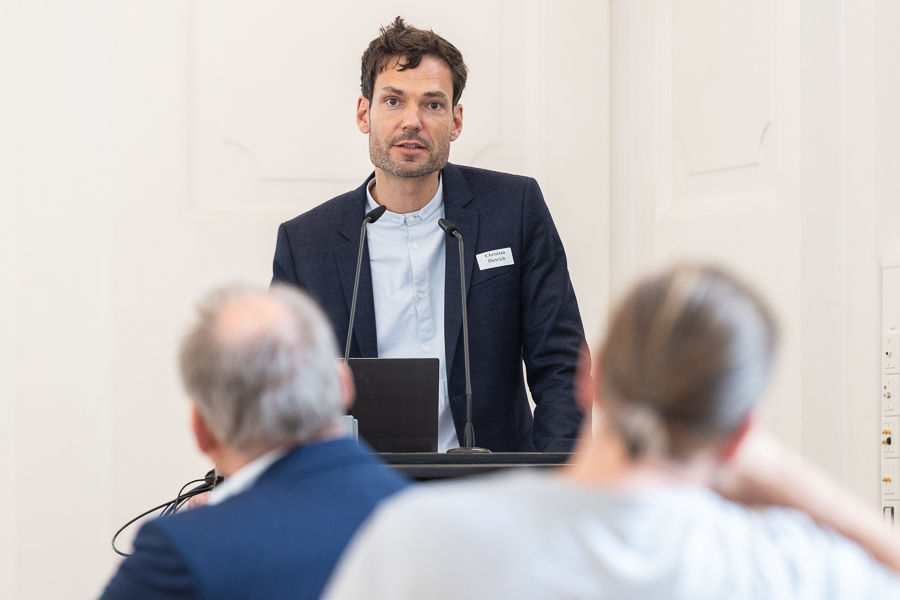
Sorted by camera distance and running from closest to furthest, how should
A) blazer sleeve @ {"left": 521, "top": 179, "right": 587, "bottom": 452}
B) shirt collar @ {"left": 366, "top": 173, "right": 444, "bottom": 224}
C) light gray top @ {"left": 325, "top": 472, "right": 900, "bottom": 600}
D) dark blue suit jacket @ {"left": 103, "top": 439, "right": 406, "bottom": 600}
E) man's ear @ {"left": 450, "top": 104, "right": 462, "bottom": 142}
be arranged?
light gray top @ {"left": 325, "top": 472, "right": 900, "bottom": 600}
dark blue suit jacket @ {"left": 103, "top": 439, "right": 406, "bottom": 600}
blazer sleeve @ {"left": 521, "top": 179, "right": 587, "bottom": 452}
shirt collar @ {"left": 366, "top": 173, "right": 444, "bottom": 224}
man's ear @ {"left": 450, "top": 104, "right": 462, "bottom": 142}

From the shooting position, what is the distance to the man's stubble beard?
9.10 feet

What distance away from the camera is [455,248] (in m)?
2.73

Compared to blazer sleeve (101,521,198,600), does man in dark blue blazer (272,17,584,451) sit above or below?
above

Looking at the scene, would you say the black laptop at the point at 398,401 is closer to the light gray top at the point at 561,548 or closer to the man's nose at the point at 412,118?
the man's nose at the point at 412,118

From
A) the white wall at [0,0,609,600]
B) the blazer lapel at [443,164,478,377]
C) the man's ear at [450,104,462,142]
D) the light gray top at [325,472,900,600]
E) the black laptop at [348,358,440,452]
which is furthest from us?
the white wall at [0,0,609,600]

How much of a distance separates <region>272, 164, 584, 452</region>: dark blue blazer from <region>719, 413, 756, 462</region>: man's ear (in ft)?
5.73

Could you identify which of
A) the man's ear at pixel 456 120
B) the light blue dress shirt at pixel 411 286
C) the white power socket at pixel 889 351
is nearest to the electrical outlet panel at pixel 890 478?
the white power socket at pixel 889 351

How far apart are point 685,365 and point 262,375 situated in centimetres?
45

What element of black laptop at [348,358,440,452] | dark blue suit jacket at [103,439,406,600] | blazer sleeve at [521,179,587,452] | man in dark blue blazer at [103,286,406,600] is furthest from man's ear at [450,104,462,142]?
dark blue suit jacket at [103,439,406,600]

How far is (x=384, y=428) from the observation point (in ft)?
6.63

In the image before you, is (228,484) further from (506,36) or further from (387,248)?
(506,36)

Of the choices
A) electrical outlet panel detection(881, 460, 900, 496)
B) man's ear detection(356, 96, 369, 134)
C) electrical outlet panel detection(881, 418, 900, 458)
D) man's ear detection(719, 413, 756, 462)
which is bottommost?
electrical outlet panel detection(881, 460, 900, 496)

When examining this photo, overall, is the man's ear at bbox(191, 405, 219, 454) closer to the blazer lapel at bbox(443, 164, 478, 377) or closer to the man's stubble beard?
the blazer lapel at bbox(443, 164, 478, 377)

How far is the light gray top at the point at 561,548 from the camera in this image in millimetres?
764
